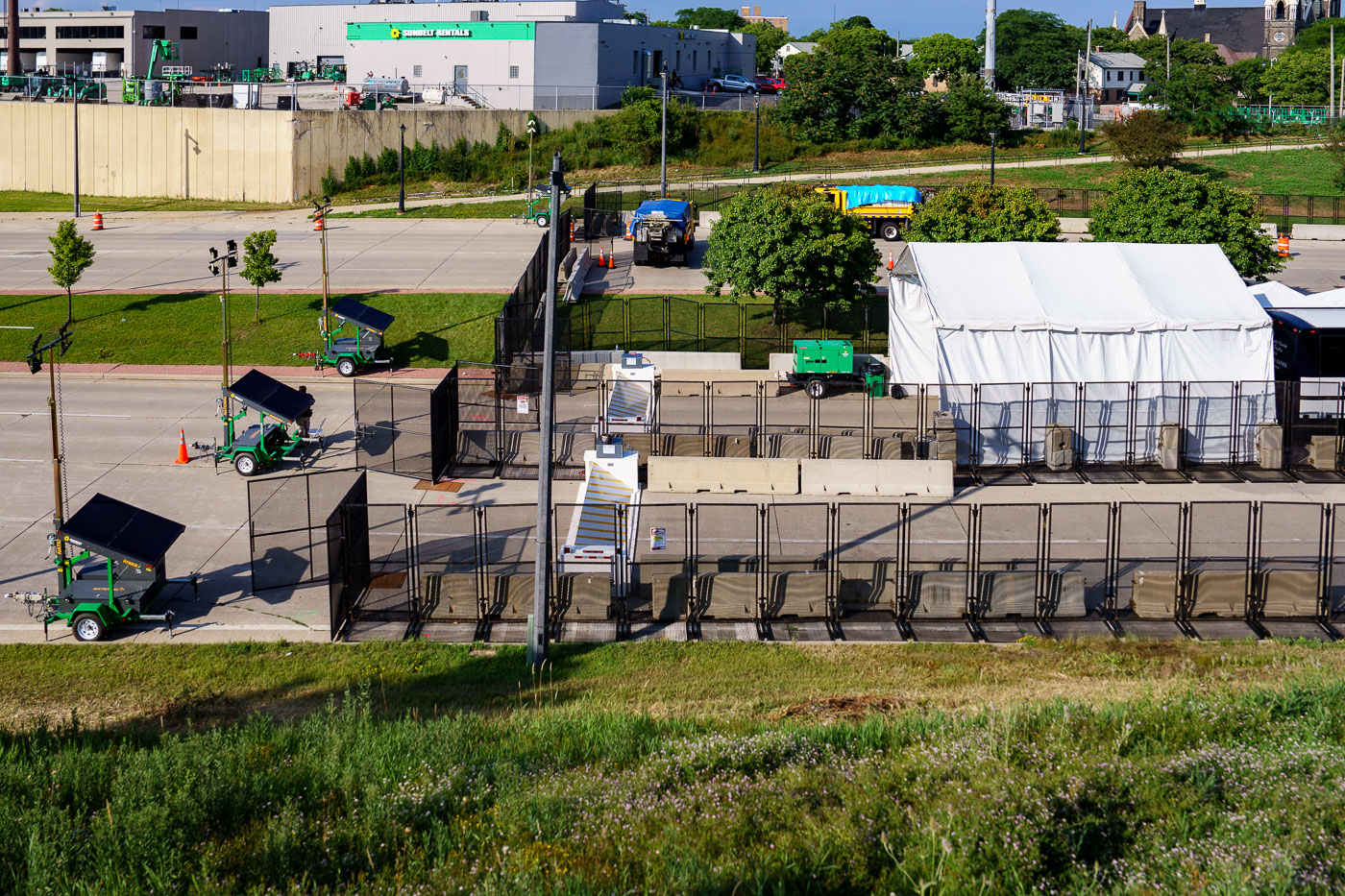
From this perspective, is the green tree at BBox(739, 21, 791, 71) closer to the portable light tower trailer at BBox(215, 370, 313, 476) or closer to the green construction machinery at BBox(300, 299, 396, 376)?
the green construction machinery at BBox(300, 299, 396, 376)

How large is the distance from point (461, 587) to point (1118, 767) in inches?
426

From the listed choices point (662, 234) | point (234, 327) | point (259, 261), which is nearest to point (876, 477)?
point (259, 261)

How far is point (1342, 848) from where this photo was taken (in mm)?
9523

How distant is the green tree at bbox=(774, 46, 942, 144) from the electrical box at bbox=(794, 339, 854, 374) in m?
52.2

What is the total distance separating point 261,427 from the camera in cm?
2677

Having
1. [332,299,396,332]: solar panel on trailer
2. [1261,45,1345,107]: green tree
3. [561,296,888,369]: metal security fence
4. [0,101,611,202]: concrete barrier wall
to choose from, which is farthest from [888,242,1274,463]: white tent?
[1261,45,1345,107]: green tree

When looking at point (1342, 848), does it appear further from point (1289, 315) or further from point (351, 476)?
point (1289, 315)

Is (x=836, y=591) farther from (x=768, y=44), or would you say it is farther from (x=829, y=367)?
(x=768, y=44)

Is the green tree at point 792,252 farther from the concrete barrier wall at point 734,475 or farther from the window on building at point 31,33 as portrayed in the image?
the window on building at point 31,33

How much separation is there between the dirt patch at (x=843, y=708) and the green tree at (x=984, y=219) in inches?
1104

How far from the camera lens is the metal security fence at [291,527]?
20.5 metres

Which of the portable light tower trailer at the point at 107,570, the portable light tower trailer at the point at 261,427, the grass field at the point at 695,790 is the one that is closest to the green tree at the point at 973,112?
the portable light tower trailer at the point at 261,427

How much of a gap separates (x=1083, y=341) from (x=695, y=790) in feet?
71.1

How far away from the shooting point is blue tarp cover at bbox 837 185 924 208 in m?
54.8
